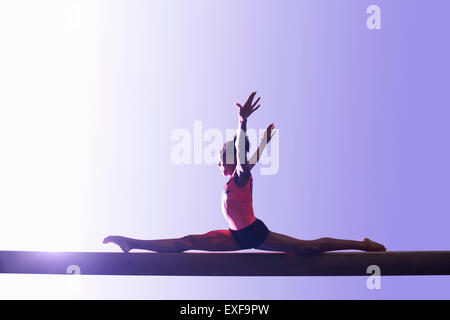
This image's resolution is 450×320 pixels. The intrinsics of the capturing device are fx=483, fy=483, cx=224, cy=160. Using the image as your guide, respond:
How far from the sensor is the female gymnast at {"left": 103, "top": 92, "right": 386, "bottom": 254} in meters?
3.10

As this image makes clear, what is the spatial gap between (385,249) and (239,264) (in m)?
1.00

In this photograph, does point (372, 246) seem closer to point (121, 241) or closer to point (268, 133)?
point (268, 133)

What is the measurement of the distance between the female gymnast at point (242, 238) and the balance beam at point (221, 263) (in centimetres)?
6

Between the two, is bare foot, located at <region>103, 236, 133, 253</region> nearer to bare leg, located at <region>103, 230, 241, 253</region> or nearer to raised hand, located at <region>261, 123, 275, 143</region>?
bare leg, located at <region>103, 230, 241, 253</region>

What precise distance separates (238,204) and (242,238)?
22cm

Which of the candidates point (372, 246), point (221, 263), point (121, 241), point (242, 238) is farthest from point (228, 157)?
point (372, 246)

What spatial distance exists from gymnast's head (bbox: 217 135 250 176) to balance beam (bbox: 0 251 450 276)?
57 cm

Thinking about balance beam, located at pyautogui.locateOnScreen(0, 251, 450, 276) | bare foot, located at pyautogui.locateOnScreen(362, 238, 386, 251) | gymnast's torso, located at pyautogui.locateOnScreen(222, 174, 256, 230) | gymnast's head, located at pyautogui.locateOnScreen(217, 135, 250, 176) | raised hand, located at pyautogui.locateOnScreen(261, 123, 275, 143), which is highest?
raised hand, located at pyautogui.locateOnScreen(261, 123, 275, 143)

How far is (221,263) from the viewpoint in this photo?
3.10m

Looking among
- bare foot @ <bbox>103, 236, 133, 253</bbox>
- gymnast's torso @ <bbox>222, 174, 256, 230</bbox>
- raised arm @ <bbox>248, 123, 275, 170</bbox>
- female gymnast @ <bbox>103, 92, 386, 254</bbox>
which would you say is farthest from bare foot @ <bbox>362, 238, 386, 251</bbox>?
bare foot @ <bbox>103, 236, 133, 253</bbox>
